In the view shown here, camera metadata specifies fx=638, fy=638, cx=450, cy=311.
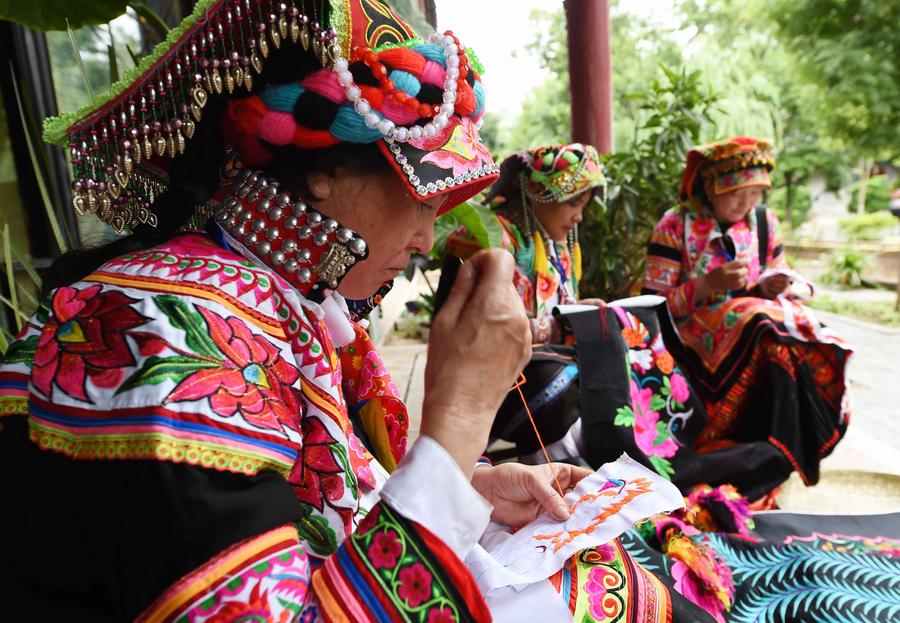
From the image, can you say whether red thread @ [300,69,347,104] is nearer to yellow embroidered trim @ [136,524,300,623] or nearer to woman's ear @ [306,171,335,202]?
woman's ear @ [306,171,335,202]

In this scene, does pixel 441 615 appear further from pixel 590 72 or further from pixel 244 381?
pixel 590 72

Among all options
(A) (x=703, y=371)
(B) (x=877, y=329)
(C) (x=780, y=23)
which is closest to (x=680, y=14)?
(C) (x=780, y=23)

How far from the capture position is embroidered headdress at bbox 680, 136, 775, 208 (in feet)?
11.4

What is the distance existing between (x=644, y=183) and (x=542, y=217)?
2.30m

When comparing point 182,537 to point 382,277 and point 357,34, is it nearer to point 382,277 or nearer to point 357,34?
point 382,277

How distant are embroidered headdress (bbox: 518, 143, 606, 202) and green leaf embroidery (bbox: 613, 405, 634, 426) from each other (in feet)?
4.23

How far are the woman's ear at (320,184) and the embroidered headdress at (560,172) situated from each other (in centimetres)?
248

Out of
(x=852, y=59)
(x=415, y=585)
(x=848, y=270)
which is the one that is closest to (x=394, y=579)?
(x=415, y=585)

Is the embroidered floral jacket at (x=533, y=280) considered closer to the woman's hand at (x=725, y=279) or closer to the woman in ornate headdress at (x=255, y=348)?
the woman's hand at (x=725, y=279)

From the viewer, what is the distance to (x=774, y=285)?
3418 millimetres

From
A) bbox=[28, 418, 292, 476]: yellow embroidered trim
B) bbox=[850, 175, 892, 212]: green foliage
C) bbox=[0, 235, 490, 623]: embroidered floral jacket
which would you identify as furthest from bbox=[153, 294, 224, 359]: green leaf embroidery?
bbox=[850, 175, 892, 212]: green foliage

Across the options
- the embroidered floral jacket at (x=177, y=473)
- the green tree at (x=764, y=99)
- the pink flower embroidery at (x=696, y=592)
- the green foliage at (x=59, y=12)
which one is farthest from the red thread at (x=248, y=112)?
the green tree at (x=764, y=99)

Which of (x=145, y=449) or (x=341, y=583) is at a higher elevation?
(x=145, y=449)

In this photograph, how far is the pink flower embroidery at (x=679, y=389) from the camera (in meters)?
2.89
